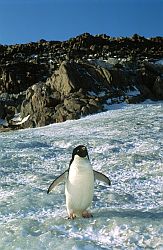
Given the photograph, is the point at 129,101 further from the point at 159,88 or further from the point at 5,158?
the point at 5,158

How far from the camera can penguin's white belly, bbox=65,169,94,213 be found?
8977 mm

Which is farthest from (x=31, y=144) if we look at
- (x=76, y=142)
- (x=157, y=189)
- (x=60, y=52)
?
(x=60, y=52)

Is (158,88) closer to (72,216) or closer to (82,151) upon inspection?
(72,216)

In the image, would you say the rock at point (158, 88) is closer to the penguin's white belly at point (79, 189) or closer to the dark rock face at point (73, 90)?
the dark rock face at point (73, 90)

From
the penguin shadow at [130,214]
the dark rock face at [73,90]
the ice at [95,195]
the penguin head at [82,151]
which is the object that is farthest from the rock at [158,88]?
the penguin head at [82,151]

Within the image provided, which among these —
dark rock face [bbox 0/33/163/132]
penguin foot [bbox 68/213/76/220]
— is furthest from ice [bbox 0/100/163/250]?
dark rock face [bbox 0/33/163/132]

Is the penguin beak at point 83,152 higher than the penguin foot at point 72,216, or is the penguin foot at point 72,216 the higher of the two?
the penguin beak at point 83,152

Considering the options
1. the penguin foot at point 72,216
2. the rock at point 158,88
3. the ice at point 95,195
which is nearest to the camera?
the ice at point 95,195

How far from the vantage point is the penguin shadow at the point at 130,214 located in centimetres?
905

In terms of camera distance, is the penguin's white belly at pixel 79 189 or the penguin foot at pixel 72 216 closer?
the penguin's white belly at pixel 79 189

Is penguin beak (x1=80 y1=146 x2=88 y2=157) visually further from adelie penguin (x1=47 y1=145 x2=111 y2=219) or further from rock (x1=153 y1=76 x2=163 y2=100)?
rock (x1=153 y1=76 x2=163 y2=100)

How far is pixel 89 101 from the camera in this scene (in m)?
31.5

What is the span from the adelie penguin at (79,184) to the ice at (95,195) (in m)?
0.28

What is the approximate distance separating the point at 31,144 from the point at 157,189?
27.7 ft
